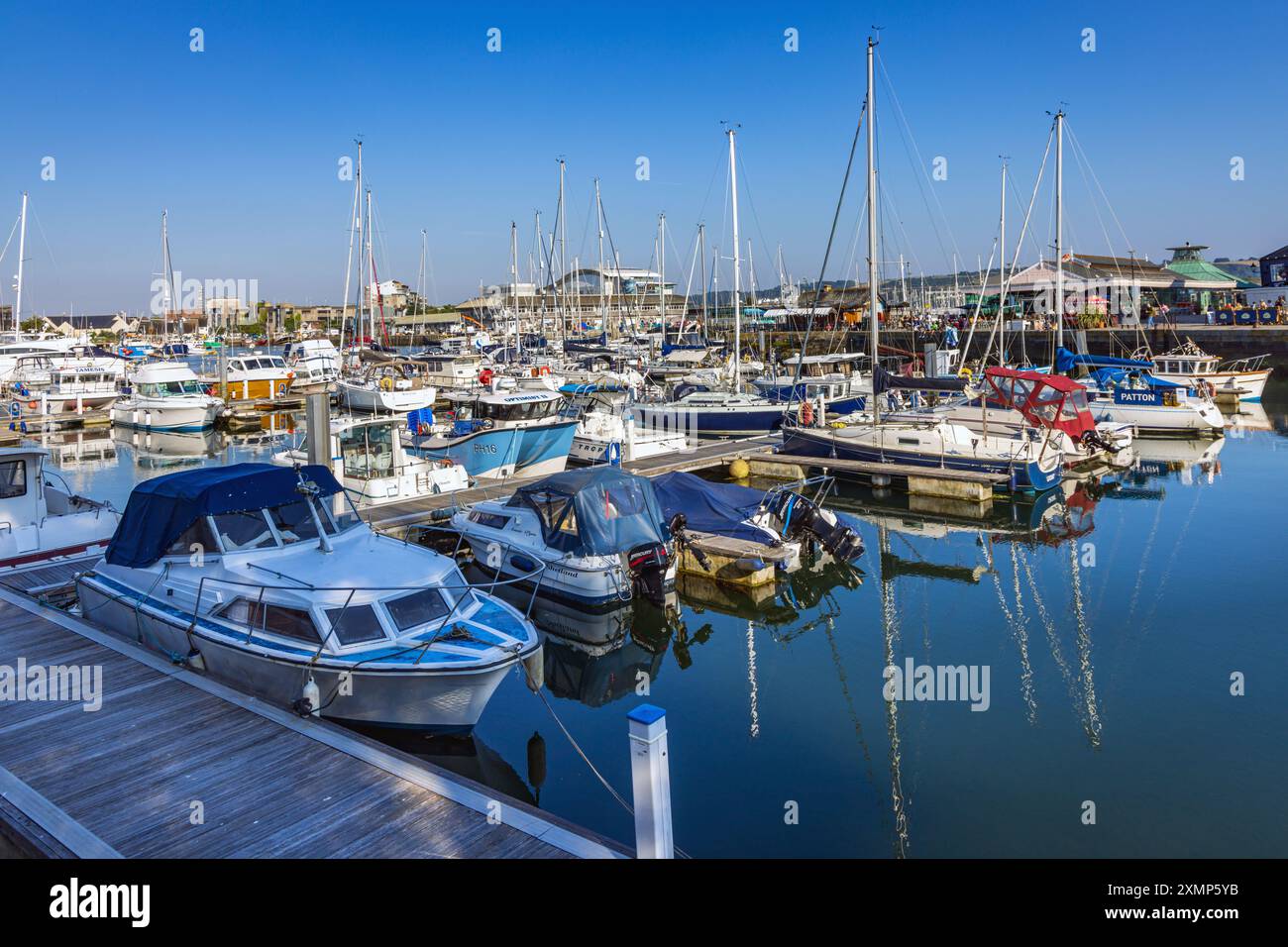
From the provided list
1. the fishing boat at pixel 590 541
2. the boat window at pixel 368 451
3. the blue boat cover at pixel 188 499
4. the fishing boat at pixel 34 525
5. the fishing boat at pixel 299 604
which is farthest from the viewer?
the boat window at pixel 368 451

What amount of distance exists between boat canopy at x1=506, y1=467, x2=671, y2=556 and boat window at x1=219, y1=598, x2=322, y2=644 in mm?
6219

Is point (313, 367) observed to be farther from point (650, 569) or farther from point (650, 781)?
A: point (650, 781)

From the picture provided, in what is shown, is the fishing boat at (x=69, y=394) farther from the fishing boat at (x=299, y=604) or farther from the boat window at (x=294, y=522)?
the boat window at (x=294, y=522)

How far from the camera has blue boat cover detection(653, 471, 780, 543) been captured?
1875 cm

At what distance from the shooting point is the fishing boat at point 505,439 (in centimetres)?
2508

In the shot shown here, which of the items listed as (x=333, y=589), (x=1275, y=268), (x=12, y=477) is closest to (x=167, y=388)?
(x=12, y=477)

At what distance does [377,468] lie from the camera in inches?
878

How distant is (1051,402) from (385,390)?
27.4 meters

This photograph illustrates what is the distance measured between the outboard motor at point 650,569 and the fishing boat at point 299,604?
463cm

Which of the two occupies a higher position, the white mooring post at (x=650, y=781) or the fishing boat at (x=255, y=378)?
the fishing boat at (x=255, y=378)

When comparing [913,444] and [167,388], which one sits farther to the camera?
[167,388]

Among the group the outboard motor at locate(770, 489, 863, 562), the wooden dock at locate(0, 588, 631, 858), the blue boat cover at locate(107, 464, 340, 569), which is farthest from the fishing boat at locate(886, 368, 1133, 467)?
the wooden dock at locate(0, 588, 631, 858)

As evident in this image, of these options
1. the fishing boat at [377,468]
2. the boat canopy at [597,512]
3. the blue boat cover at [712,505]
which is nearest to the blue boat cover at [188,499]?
the boat canopy at [597,512]

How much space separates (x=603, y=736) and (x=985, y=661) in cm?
615
